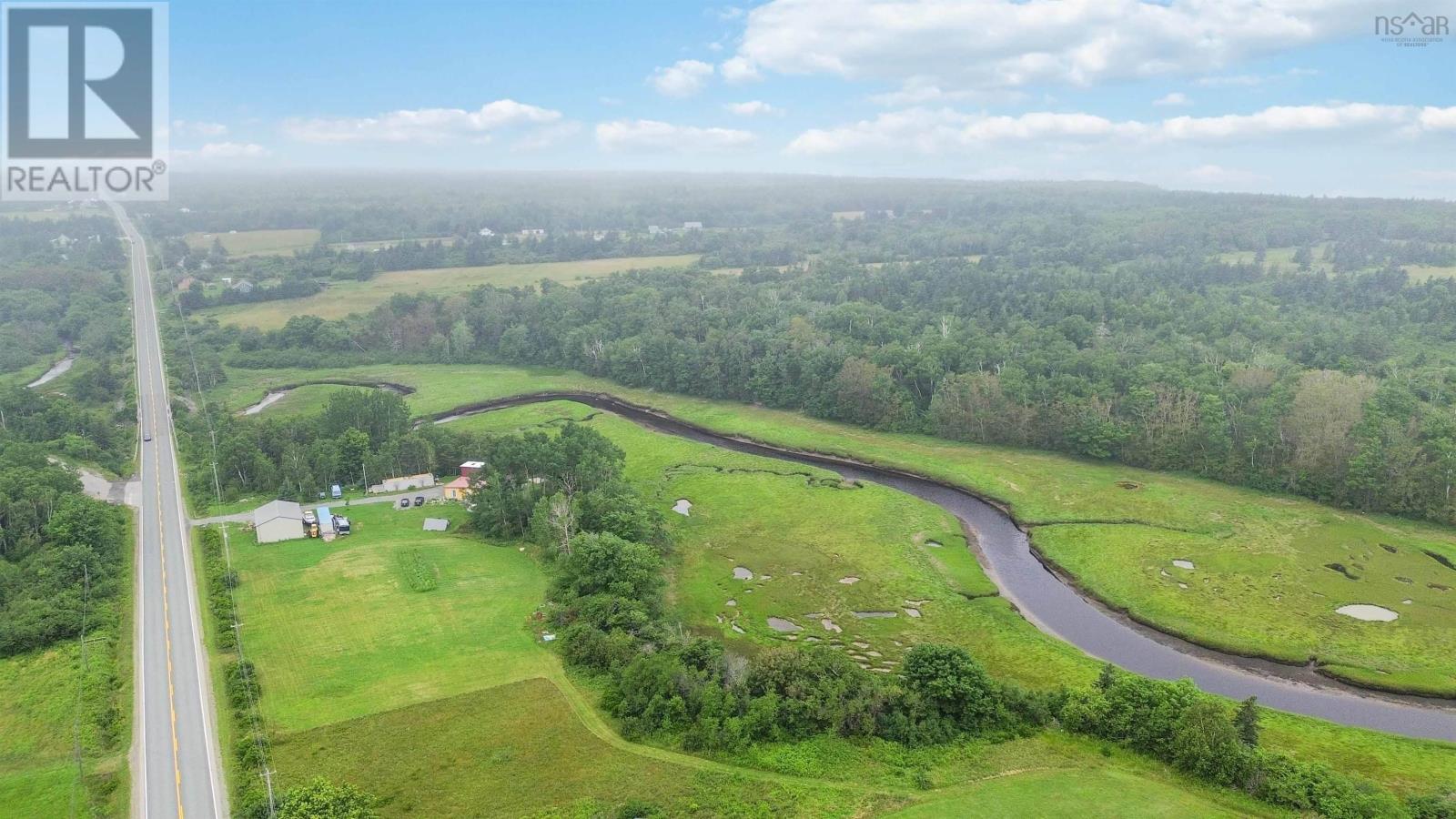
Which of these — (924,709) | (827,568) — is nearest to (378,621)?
(827,568)

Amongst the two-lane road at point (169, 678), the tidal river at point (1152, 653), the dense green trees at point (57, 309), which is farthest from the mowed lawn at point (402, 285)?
the tidal river at point (1152, 653)

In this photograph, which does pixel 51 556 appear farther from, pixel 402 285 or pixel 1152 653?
pixel 402 285

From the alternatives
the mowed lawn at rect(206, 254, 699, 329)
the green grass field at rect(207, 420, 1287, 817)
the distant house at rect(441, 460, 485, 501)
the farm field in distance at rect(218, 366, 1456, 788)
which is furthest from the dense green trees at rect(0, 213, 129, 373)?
the green grass field at rect(207, 420, 1287, 817)

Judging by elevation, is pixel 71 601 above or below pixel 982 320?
below

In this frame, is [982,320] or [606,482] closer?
[606,482]

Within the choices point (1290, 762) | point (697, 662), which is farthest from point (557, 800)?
point (1290, 762)

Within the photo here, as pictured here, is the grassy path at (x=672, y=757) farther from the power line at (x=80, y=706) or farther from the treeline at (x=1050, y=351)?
the treeline at (x=1050, y=351)

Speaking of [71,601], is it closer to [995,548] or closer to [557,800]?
[557,800]
